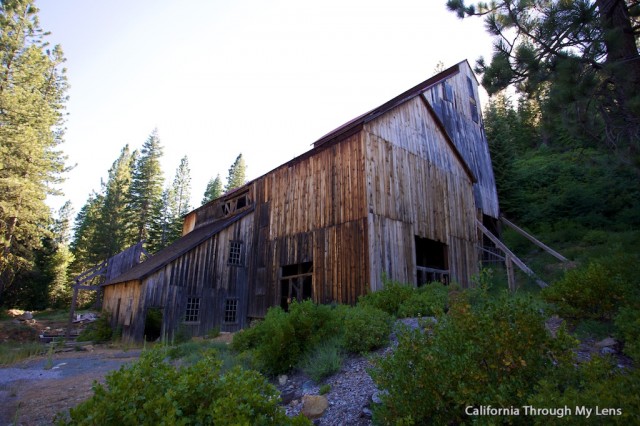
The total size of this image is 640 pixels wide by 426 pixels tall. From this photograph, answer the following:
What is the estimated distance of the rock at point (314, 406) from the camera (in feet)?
15.8

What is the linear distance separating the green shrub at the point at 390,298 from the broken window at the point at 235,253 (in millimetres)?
9944

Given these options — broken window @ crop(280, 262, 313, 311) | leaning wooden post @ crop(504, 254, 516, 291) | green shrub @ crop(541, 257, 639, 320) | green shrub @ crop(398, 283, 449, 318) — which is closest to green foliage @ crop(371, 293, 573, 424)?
green shrub @ crop(541, 257, 639, 320)

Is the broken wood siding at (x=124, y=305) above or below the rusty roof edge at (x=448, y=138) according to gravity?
below

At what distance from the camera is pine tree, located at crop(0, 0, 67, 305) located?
950 inches

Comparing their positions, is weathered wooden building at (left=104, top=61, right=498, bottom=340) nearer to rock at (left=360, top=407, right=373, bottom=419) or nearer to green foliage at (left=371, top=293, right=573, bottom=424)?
rock at (left=360, top=407, right=373, bottom=419)

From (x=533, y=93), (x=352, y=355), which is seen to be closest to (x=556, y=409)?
(x=352, y=355)

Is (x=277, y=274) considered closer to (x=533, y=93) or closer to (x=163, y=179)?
(x=533, y=93)

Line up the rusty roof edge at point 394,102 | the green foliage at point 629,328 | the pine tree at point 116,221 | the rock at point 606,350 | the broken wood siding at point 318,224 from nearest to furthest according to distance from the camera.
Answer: the green foliage at point 629,328 → the rock at point 606,350 → the broken wood siding at point 318,224 → the rusty roof edge at point 394,102 → the pine tree at point 116,221

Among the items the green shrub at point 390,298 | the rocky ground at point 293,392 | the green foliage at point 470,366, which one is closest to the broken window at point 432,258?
the green shrub at point 390,298

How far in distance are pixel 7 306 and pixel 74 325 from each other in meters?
11.1

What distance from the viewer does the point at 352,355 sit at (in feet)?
22.1

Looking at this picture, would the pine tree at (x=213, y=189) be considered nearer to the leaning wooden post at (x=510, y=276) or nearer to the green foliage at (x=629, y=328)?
the leaning wooden post at (x=510, y=276)

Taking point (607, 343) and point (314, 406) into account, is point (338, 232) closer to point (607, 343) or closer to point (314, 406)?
point (314, 406)

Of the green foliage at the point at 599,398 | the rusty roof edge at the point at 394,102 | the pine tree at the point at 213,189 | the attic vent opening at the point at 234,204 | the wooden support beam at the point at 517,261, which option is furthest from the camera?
the pine tree at the point at 213,189
